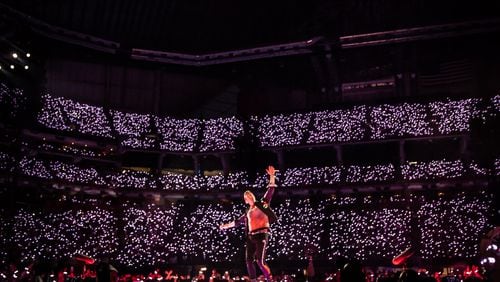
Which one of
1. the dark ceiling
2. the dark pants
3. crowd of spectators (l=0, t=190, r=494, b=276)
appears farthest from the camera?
the dark ceiling

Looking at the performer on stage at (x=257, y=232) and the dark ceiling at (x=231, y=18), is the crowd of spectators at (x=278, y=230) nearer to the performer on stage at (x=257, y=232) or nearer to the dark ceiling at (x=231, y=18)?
the dark ceiling at (x=231, y=18)

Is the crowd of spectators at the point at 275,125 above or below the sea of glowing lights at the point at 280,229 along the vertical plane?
above

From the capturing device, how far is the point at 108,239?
101 ft

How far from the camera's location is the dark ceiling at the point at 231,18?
35.3m

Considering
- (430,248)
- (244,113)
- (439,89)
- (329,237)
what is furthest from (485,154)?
(244,113)

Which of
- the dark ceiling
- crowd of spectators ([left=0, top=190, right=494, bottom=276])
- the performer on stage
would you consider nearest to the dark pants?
the performer on stage

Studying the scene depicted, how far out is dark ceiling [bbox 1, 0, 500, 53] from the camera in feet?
116

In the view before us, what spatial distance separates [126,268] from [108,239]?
240cm

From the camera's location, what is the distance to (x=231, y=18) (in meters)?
37.9

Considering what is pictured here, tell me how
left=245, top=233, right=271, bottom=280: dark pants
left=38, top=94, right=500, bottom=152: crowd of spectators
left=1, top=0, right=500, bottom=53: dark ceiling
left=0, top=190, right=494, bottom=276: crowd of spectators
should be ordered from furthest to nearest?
1. left=1, top=0, right=500, bottom=53: dark ceiling
2. left=38, top=94, right=500, bottom=152: crowd of spectators
3. left=0, top=190, right=494, bottom=276: crowd of spectators
4. left=245, top=233, right=271, bottom=280: dark pants

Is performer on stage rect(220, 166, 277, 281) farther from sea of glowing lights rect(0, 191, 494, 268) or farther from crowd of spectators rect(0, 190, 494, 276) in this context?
sea of glowing lights rect(0, 191, 494, 268)

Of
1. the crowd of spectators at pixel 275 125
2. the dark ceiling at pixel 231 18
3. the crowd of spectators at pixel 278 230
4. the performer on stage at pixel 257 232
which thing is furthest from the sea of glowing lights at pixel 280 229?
the performer on stage at pixel 257 232

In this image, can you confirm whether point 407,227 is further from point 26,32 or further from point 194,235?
A: point 26,32

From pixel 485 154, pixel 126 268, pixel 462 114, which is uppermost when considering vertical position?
pixel 462 114
